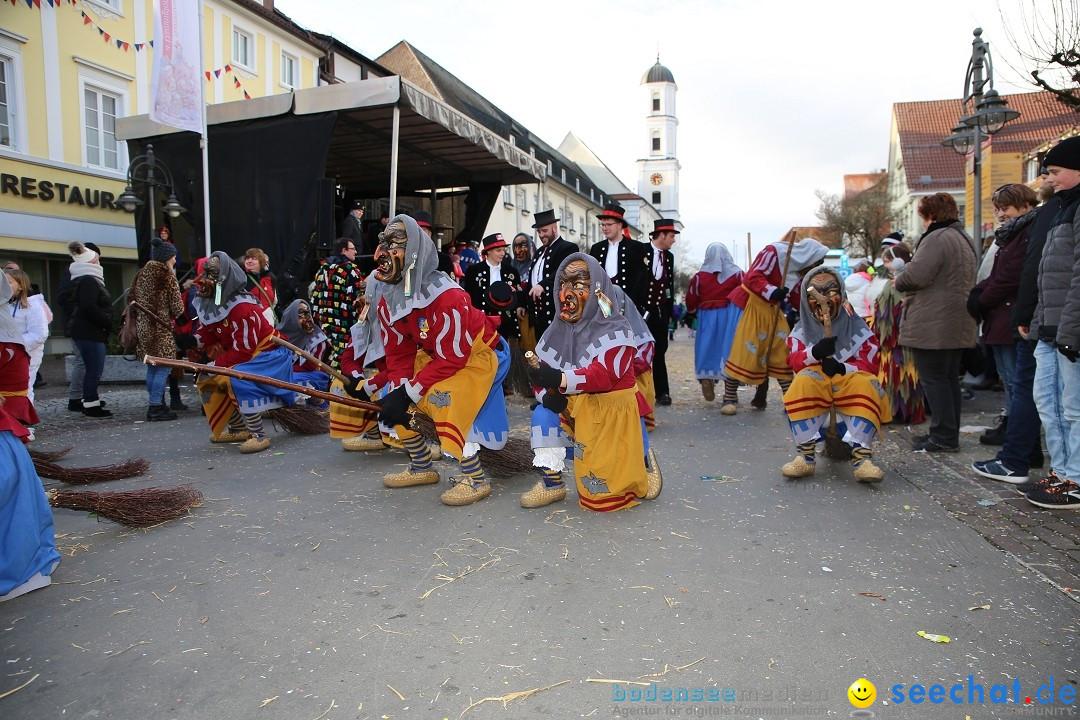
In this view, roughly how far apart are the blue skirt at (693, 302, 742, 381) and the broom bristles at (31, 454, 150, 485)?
18.5 ft

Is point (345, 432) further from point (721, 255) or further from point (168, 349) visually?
point (721, 255)

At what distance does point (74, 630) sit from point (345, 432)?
2.92 metres

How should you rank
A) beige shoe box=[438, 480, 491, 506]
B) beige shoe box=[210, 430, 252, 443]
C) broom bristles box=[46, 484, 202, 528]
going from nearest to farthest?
1. broom bristles box=[46, 484, 202, 528]
2. beige shoe box=[438, 480, 491, 506]
3. beige shoe box=[210, 430, 252, 443]

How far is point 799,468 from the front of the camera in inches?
200

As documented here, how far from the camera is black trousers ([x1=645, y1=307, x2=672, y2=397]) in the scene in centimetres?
813

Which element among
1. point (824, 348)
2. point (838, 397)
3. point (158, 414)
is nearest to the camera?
point (824, 348)

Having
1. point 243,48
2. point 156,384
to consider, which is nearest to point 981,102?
point 156,384

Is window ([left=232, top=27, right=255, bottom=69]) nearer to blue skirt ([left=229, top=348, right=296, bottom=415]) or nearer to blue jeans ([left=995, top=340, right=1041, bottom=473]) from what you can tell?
blue skirt ([left=229, top=348, right=296, bottom=415])

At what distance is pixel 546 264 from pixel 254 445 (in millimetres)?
3578

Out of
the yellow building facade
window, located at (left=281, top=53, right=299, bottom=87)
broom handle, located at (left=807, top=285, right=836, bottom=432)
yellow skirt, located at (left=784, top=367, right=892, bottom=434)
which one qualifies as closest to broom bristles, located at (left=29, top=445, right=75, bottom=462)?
yellow skirt, located at (left=784, top=367, right=892, bottom=434)

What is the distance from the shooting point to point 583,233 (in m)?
47.1

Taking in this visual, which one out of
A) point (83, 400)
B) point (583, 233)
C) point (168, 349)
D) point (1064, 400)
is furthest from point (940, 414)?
point (583, 233)

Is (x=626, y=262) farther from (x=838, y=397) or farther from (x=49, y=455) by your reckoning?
(x=49, y=455)

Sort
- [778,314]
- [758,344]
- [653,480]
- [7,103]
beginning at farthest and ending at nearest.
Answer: [7,103], [778,314], [758,344], [653,480]
